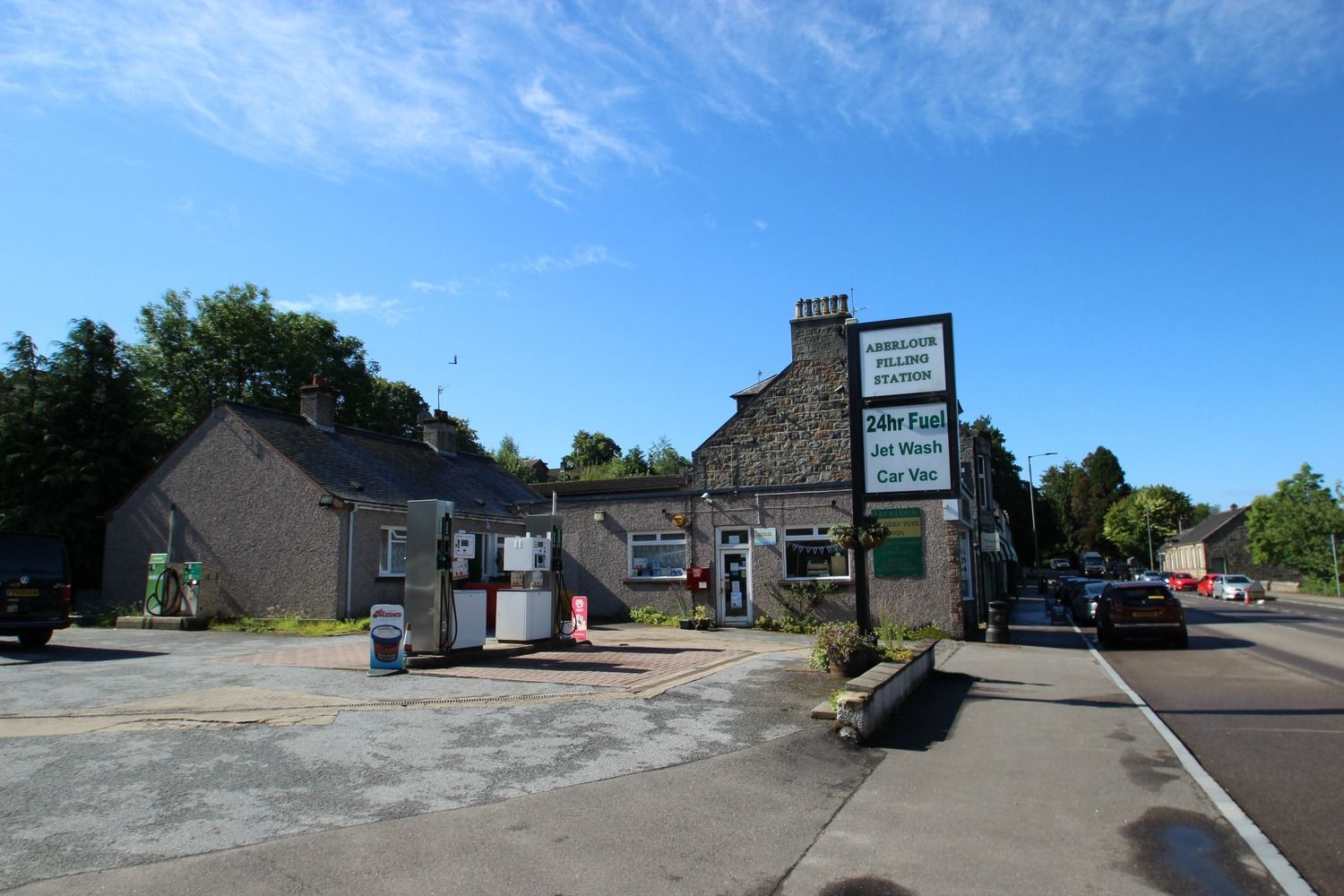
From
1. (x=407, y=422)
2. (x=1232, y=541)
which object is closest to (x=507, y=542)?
A: (x=407, y=422)

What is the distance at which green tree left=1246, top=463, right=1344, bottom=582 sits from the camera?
50000 millimetres

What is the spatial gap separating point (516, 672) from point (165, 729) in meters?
4.98

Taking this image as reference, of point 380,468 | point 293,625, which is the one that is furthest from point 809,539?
point 380,468

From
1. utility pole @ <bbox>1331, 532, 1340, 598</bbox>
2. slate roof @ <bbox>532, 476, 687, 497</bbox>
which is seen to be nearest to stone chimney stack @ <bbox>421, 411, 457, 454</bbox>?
slate roof @ <bbox>532, 476, 687, 497</bbox>

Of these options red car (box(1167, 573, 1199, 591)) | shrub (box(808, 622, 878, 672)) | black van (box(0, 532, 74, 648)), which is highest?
black van (box(0, 532, 74, 648))

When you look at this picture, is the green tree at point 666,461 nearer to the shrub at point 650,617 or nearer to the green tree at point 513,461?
the green tree at point 513,461

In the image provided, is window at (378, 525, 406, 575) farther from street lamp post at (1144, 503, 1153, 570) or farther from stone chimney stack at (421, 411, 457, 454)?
street lamp post at (1144, 503, 1153, 570)

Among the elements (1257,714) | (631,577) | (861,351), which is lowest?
(1257,714)

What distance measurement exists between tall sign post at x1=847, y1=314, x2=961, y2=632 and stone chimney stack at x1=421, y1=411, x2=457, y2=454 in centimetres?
2110

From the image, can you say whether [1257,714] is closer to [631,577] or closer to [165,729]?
[165,729]

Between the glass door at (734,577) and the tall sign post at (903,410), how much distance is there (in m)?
9.06

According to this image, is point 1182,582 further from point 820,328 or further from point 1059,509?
point 820,328

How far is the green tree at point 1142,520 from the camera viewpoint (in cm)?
9438

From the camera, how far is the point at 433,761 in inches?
282
